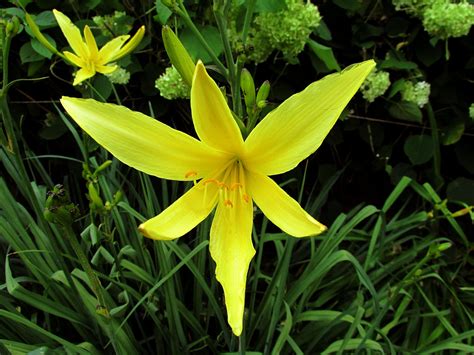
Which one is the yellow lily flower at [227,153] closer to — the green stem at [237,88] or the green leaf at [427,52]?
the green stem at [237,88]

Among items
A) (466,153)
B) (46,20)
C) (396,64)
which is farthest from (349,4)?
(46,20)

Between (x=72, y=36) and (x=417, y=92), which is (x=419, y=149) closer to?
(x=417, y=92)

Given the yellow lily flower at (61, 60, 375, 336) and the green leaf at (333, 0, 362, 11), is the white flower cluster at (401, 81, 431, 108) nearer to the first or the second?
the green leaf at (333, 0, 362, 11)

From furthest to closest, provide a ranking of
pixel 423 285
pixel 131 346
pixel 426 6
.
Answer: pixel 423 285 → pixel 426 6 → pixel 131 346

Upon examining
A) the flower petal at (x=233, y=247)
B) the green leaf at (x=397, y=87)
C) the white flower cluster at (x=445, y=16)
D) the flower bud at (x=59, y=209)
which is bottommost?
the green leaf at (x=397, y=87)

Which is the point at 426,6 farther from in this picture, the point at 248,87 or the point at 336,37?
the point at 248,87

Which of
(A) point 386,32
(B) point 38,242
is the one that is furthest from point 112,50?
(A) point 386,32

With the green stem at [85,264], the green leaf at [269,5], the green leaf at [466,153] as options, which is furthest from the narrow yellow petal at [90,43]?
the green leaf at [466,153]
